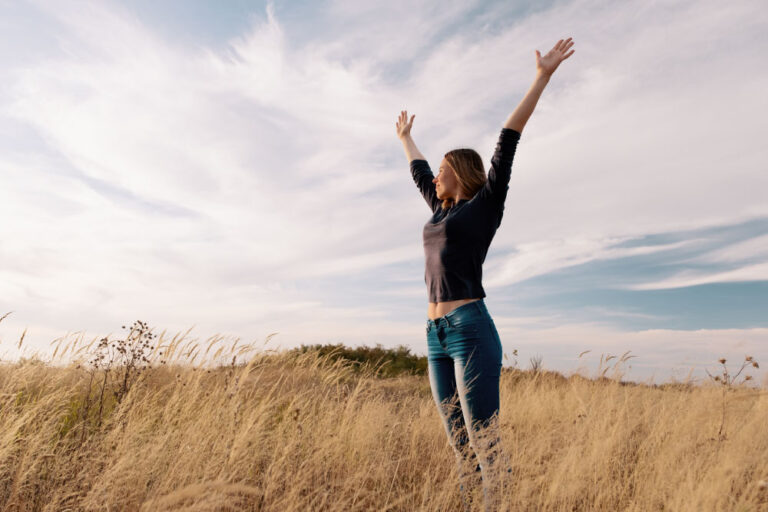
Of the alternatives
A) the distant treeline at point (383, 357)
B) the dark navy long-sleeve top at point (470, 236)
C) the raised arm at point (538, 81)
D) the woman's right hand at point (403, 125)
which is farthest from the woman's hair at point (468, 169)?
the distant treeline at point (383, 357)

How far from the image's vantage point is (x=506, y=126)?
3154 millimetres

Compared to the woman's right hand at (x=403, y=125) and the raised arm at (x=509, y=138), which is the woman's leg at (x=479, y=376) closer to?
the raised arm at (x=509, y=138)

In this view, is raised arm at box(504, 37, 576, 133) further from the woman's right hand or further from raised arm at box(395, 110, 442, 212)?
the woman's right hand

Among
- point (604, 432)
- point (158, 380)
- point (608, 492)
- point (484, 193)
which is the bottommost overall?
point (608, 492)

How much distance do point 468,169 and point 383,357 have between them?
38.8 feet

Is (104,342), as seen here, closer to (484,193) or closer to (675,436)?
(484,193)

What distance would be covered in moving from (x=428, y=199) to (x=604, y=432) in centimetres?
302

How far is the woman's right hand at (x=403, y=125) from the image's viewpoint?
16.6 feet

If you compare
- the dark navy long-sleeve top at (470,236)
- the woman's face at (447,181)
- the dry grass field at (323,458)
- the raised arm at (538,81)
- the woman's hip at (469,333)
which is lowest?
the dry grass field at (323,458)

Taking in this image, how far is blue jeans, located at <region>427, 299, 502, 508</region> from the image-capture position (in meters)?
2.99

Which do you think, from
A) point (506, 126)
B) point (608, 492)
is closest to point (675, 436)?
point (608, 492)

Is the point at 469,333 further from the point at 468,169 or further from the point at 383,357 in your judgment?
the point at 383,357

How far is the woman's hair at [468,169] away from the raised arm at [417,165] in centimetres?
45


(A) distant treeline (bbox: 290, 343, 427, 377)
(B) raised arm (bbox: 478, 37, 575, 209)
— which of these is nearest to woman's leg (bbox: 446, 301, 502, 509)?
(B) raised arm (bbox: 478, 37, 575, 209)
